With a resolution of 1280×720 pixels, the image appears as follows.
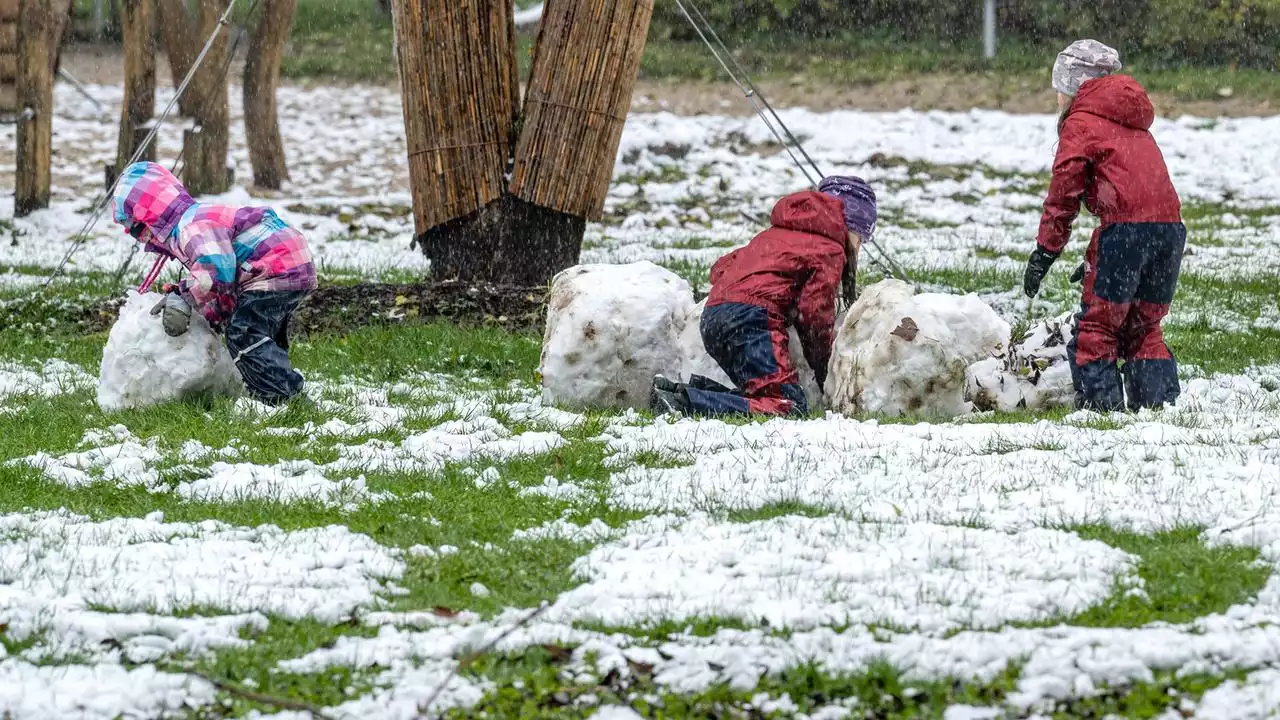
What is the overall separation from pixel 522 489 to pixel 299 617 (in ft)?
4.57

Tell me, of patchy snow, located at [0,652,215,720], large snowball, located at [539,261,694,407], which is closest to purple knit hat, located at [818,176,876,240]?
large snowball, located at [539,261,694,407]

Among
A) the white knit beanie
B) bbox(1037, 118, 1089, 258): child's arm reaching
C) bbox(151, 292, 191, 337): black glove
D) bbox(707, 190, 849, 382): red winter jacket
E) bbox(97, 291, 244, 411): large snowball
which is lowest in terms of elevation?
bbox(97, 291, 244, 411): large snowball

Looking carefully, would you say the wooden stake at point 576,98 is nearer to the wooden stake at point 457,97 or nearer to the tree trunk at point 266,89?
the wooden stake at point 457,97

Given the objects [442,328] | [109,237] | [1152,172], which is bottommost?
[109,237]

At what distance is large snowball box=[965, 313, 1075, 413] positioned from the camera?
735 centimetres

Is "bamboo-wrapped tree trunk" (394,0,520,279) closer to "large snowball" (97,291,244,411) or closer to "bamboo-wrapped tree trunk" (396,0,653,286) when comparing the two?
"bamboo-wrapped tree trunk" (396,0,653,286)

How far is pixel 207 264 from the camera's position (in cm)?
713

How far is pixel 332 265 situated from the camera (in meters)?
12.5

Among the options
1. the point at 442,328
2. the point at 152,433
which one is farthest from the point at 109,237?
the point at 152,433

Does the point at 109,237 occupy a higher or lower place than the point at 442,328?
lower

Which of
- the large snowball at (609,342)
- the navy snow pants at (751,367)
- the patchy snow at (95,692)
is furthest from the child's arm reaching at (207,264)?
the patchy snow at (95,692)

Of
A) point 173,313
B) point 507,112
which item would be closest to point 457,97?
point 507,112

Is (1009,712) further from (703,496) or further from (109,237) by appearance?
(109,237)

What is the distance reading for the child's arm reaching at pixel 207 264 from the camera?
7.12 metres
